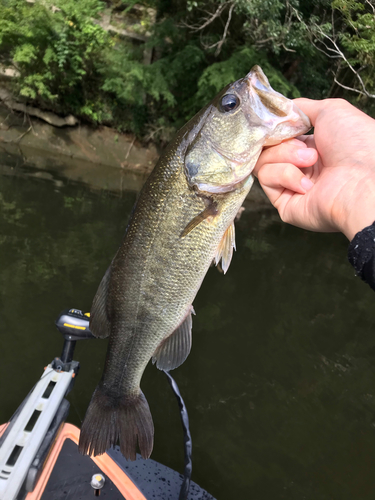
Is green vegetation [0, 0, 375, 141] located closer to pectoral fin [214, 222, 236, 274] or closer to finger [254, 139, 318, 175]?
finger [254, 139, 318, 175]

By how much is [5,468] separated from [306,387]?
4.07 meters

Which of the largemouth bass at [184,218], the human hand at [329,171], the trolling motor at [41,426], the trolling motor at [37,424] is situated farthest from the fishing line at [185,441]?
the human hand at [329,171]

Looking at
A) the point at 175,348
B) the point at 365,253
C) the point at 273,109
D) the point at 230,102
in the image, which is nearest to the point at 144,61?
the point at 230,102

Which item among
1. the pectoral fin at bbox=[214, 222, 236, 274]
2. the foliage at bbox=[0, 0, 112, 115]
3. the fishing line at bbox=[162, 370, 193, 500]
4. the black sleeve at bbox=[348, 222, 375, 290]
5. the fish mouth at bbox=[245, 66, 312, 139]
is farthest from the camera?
the foliage at bbox=[0, 0, 112, 115]

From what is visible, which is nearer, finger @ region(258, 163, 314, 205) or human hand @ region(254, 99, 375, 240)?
human hand @ region(254, 99, 375, 240)

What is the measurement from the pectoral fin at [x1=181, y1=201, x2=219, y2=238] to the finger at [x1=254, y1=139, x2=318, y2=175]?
0.39 meters

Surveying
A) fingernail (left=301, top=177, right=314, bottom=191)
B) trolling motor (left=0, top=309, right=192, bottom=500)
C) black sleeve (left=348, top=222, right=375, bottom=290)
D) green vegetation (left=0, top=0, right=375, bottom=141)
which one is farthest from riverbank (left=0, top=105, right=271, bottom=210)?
black sleeve (left=348, top=222, right=375, bottom=290)

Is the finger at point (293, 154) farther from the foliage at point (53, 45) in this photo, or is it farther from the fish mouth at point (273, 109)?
the foliage at point (53, 45)

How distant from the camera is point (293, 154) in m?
1.77

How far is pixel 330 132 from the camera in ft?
5.93

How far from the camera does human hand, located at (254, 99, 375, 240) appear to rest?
5.37ft

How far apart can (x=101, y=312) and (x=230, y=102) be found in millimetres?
1219

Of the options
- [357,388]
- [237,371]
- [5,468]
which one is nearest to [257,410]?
[237,371]

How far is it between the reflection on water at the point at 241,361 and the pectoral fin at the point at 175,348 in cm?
226
